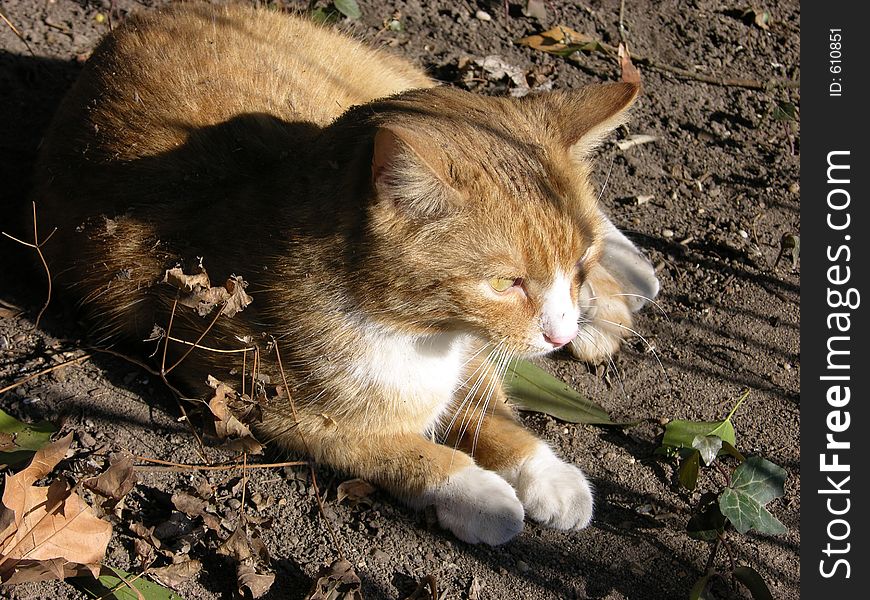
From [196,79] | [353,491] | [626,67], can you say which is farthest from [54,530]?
[626,67]

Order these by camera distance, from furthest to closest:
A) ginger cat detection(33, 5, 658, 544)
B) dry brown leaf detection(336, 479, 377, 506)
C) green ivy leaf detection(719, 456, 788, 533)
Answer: dry brown leaf detection(336, 479, 377, 506)
green ivy leaf detection(719, 456, 788, 533)
ginger cat detection(33, 5, 658, 544)

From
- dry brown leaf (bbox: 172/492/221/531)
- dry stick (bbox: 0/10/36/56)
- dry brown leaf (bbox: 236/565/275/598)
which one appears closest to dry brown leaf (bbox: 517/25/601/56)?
dry stick (bbox: 0/10/36/56)

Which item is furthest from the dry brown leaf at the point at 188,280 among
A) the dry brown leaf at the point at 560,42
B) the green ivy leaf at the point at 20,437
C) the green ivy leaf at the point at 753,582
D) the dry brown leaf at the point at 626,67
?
the dry brown leaf at the point at 560,42

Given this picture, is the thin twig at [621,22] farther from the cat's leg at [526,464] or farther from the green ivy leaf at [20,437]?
the green ivy leaf at [20,437]

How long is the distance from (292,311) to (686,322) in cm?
185

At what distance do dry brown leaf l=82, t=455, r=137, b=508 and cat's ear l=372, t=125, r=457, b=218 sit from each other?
1076mm

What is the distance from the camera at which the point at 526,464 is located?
3035 millimetres

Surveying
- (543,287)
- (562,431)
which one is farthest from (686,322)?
(543,287)

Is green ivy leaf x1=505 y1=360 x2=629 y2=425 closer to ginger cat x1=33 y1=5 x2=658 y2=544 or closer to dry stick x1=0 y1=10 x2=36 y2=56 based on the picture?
ginger cat x1=33 y1=5 x2=658 y2=544

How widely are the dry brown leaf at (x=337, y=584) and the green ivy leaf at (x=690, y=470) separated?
1.17 m

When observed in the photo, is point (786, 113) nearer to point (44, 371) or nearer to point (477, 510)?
point (477, 510)

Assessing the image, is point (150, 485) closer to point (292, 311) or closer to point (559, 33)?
point (292, 311)

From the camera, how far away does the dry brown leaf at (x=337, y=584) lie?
99.5 inches

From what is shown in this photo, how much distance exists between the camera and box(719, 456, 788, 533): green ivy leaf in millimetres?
2779
